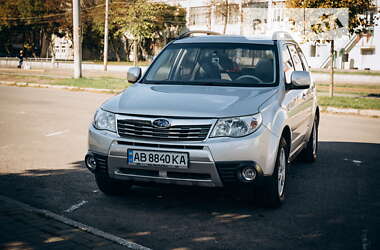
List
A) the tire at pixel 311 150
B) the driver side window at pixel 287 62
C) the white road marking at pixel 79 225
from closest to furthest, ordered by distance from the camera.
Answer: the white road marking at pixel 79 225 < the driver side window at pixel 287 62 < the tire at pixel 311 150

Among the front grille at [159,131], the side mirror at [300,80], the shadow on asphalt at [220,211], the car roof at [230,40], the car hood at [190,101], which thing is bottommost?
the shadow on asphalt at [220,211]

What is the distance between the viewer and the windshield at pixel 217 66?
6012 mm

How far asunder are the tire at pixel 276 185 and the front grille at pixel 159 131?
2.65 ft

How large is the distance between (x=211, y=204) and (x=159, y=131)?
1152 millimetres

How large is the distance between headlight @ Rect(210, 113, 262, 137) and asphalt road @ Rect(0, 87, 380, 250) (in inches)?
26.9

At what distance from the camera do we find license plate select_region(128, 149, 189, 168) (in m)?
4.82

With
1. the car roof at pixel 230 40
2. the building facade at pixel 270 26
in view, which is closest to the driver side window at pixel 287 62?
the car roof at pixel 230 40

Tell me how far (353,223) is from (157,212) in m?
1.89

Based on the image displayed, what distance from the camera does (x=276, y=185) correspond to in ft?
17.2

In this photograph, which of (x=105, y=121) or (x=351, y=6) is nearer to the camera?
(x=105, y=121)

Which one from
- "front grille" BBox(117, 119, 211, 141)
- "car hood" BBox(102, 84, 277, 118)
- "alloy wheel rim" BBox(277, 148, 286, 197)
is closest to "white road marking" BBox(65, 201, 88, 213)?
"front grille" BBox(117, 119, 211, 141)

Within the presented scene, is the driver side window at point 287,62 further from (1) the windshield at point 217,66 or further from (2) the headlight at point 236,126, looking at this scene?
(2) the headlight at point 236,126

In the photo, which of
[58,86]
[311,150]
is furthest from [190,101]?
[58,86]

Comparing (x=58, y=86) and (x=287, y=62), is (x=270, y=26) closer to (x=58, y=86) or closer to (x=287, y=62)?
(x=58, y=86)
